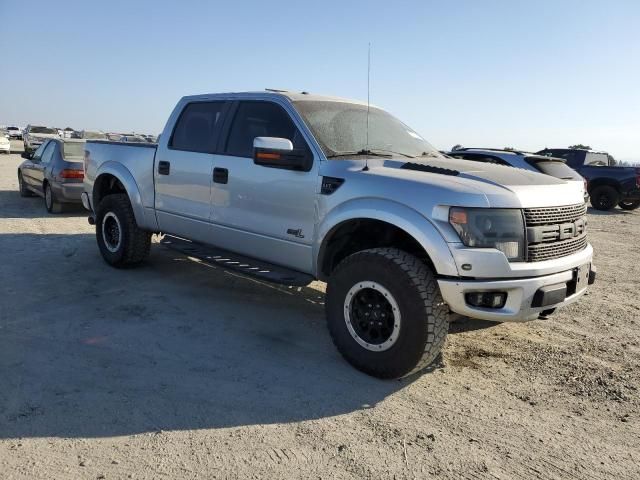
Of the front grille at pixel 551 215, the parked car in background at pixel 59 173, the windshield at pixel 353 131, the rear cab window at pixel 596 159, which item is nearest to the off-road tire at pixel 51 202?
the parked car in background at pixel 59 173

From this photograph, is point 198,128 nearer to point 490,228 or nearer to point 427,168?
point 427,168

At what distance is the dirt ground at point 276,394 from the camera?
8.74ft

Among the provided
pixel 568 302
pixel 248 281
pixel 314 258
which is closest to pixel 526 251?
pixel 568 302

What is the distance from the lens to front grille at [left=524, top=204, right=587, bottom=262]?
11.1 ft

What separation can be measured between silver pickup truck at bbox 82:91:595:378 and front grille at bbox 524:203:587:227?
0.01 meters

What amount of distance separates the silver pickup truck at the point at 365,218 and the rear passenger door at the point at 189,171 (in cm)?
2

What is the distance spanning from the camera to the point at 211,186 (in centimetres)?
500

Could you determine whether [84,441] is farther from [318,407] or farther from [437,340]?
[437,340]

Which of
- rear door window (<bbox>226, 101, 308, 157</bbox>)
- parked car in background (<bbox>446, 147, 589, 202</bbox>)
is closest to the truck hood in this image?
rear door window (<bbox>226, 101, 308, 157</bbox>)

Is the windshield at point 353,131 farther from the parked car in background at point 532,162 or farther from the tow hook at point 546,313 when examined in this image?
the parked car in background at point 532,162

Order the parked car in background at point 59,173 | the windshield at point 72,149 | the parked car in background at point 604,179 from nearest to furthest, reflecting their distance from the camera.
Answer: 1. the parked car in background at point 59,173
2. the windshield at point 72,149
3. the parked car in background at point 604,179

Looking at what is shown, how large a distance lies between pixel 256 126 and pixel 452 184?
2123 millimetres

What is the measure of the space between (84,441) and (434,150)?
3862 mm

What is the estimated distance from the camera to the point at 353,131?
15.0 feet
